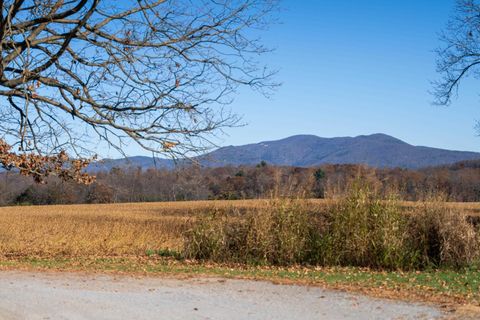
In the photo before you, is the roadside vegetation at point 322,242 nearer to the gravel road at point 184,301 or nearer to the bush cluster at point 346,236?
the bush cluster at point 346,236

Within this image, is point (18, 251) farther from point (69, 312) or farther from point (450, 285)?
point (450, 285)

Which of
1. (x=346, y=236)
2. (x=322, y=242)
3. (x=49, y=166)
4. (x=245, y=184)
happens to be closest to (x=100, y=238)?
(x=49, y=166)

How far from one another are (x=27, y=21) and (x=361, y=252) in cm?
1006

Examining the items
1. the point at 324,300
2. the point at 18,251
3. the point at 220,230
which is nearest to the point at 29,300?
the point at 324,300

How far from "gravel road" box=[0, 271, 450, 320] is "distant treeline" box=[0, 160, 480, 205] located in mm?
2788

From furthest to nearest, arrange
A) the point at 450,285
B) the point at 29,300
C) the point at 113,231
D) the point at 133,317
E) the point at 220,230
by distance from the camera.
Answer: the point at 113,231
the point at 220,230
the point at 450,285
the point at 29,300
the point at 133,317

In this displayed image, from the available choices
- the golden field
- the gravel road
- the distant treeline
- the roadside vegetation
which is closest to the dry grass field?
the golden field

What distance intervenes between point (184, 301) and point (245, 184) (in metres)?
39.7

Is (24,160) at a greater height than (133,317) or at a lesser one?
greater

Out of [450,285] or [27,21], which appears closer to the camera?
[450,285]

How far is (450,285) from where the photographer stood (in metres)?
12.8

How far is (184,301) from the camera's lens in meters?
9.98

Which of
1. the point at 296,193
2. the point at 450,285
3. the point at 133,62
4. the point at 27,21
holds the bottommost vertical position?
the point at 450,285

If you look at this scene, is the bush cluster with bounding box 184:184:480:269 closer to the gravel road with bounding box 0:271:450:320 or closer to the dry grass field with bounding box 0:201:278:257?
the dry grass field with bounding box 0:201:278:257
